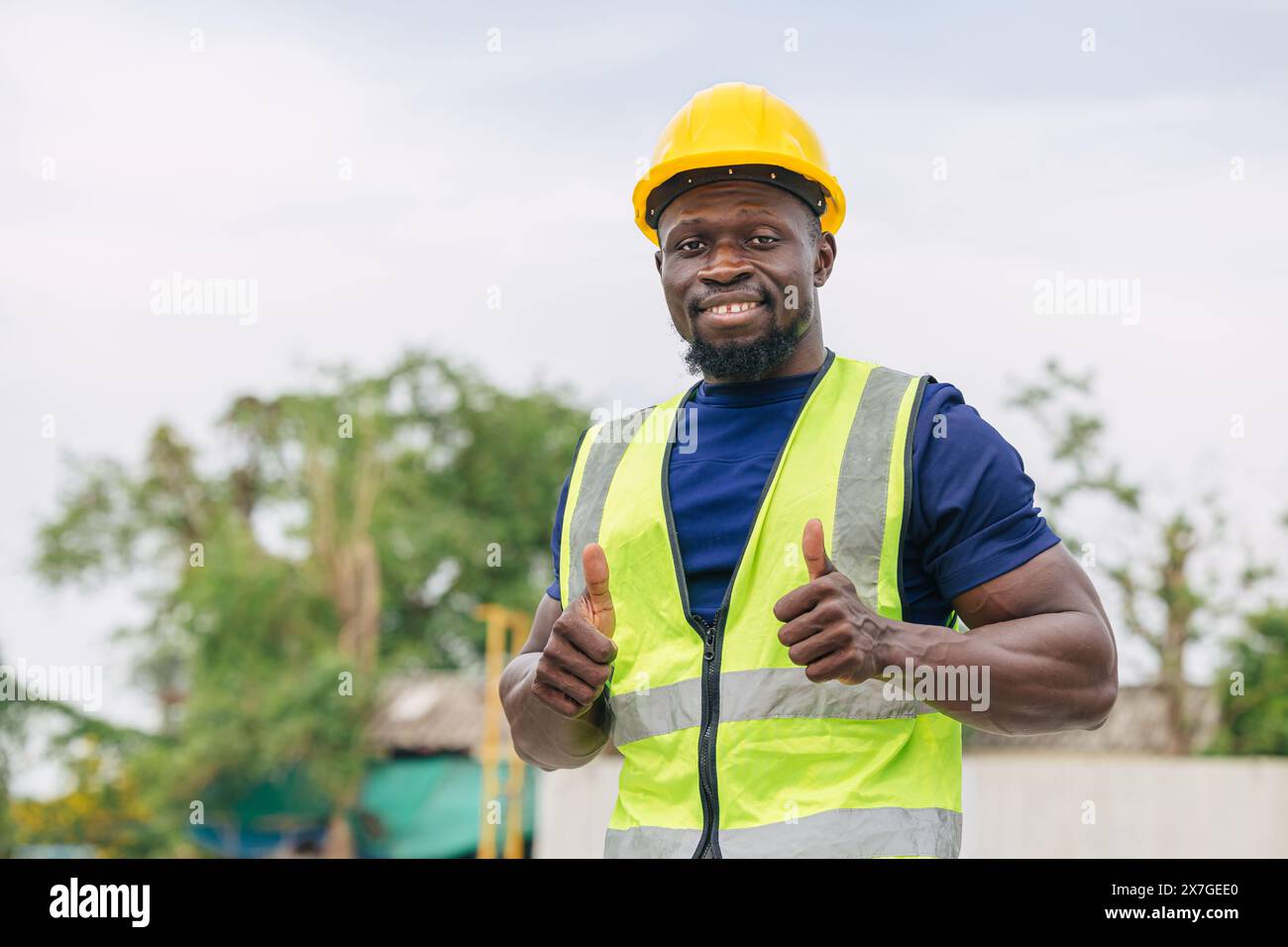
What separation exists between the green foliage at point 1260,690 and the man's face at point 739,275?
59.9ft

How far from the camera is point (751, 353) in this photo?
3.02m

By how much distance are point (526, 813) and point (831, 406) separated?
66.8 feet

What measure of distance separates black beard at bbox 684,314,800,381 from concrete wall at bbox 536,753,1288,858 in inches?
539

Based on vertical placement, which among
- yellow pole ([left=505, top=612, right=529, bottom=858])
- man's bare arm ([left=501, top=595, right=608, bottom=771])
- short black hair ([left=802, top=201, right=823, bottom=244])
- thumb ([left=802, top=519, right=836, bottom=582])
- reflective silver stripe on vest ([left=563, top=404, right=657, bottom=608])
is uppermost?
short black hair ([left=802, top=201, right=823, bottom=244])

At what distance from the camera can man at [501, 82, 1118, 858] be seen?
Answer: 2.58 meters

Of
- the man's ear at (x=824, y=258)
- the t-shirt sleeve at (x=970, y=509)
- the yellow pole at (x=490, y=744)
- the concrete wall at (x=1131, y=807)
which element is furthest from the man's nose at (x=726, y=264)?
the yellow pole at (x=490, y=744)

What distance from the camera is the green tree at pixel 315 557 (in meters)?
23.1

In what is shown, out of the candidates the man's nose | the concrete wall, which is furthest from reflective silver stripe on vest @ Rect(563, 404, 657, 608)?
the concrete wall

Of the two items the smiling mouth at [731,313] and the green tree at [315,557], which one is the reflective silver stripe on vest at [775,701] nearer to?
the smiling mouth at [731,313]

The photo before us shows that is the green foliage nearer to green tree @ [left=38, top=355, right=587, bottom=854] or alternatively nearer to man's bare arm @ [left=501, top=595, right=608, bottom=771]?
green tree @ [left=38, top=355, right=587, bottom=854]

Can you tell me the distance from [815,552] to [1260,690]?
19450mm

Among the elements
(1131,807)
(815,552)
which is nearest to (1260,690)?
(1131,807)
